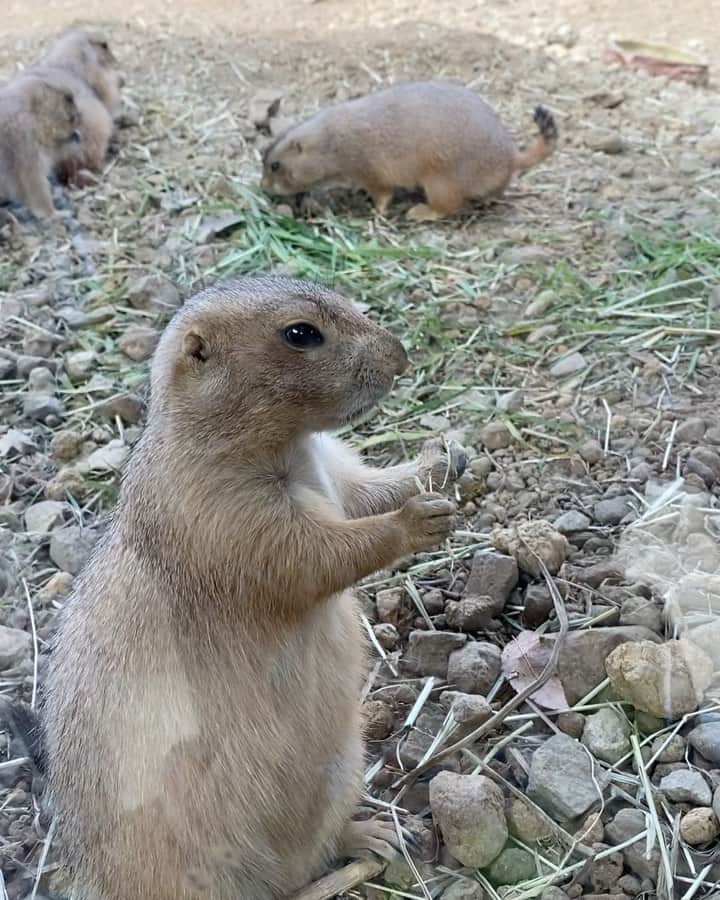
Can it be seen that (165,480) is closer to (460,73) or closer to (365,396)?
(365,396)

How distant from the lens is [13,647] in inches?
95.0

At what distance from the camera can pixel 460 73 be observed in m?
5.17

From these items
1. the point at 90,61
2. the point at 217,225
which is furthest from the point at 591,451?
the point at 90,61

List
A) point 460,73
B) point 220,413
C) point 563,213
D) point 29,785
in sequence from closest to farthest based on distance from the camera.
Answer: point 220,413 < point 29,785 < point 563,213 < point 460,73

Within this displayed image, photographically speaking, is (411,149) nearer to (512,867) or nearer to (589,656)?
(589,656)

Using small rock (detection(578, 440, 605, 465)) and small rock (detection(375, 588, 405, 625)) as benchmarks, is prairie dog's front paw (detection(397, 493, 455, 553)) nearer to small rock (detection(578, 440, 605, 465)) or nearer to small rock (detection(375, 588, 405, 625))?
small rock (detection(375, 588, 405, 625))

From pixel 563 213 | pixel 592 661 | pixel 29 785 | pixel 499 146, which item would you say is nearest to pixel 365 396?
pixel 592 661

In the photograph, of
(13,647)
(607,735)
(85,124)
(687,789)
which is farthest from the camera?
(85,124)

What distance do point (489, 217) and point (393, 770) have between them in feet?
9.07

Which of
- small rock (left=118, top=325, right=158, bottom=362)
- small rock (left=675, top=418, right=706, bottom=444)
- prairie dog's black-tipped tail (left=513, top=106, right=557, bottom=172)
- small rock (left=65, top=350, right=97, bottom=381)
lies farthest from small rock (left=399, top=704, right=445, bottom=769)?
prairie dog's black-tipped tail (left=513, top=106, right=557, bottom=172)

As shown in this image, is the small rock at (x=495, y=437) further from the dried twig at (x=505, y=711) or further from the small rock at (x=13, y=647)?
the small rock at (x=13, y=647)

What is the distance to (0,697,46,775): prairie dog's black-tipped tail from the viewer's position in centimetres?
211

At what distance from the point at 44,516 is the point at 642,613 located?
1.42 metres

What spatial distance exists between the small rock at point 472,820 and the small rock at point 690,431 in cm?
107
